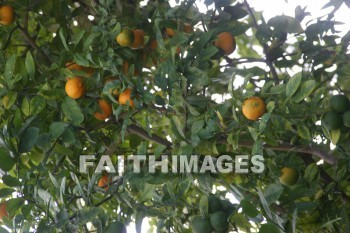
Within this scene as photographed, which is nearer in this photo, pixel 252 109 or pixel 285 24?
pixel 252 109

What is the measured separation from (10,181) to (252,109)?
396 millimetres

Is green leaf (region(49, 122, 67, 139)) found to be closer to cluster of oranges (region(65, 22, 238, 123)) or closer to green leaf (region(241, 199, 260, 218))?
cluster of oranges (region(65, 22, 238, 123))

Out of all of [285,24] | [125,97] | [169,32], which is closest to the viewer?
[125,97]

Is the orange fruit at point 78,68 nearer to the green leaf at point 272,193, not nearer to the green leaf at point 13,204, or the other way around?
the green leaf at point 13,204

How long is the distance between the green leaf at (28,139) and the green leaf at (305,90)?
1.29 ft

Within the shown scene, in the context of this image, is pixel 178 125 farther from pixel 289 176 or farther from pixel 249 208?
pixel 289 176

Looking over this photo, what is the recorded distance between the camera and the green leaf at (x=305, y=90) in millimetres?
811

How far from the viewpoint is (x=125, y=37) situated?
106 cm

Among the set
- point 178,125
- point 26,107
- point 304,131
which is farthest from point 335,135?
point 26,107

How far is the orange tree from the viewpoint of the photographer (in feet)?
2.82

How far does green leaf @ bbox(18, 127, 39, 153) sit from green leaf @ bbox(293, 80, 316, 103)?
39 centimetres

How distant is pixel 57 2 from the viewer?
1218 mm

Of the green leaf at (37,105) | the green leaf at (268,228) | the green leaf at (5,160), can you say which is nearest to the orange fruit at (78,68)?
the green leaf at (37,105)

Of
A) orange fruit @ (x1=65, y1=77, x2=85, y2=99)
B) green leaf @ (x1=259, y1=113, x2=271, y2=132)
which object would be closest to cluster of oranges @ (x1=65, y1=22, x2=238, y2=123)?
orange fruit @ (x1=65, y1=77, x2=85, y2=99)
